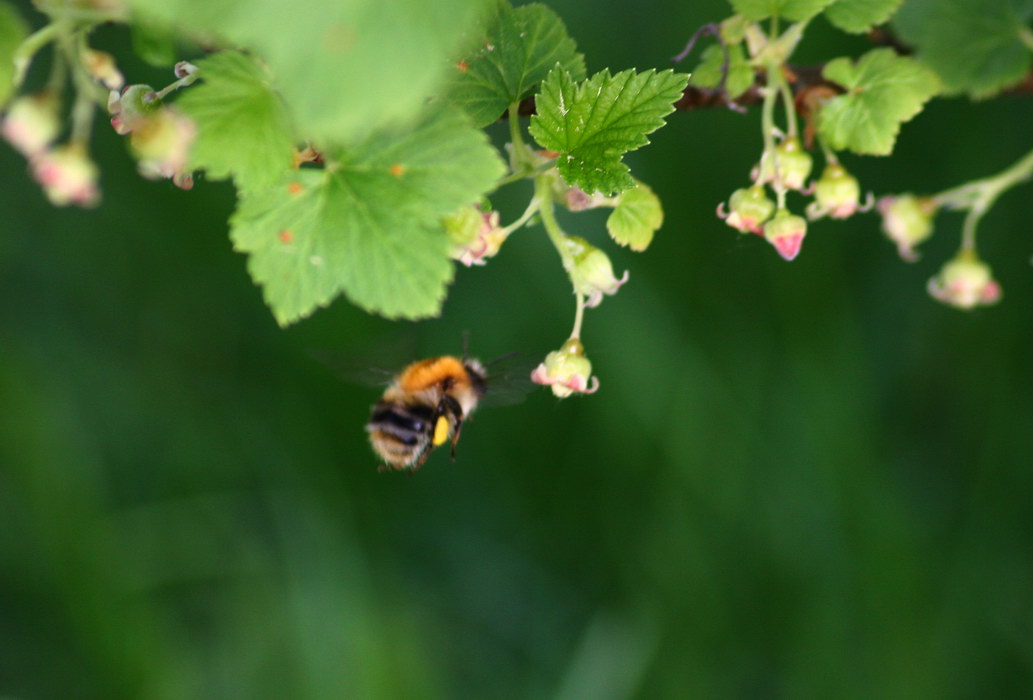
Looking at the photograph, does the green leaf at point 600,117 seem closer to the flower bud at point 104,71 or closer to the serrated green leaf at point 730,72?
the serrated green leaf at point 730,72

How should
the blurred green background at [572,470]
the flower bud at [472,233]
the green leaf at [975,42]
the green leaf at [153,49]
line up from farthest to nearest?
the blurred green background at [572,470], the green leaf at [975,42], the flower bud at [472,233], the green leaf at [153,49]

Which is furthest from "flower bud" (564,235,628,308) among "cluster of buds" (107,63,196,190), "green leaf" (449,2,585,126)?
"cluster of buds" (107,63,196,190)

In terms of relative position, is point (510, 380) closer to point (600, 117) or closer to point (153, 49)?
point (600, 117)

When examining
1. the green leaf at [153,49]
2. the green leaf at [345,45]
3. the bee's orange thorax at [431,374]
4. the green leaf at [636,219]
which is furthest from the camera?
the bee's orange thorax at [431,374]

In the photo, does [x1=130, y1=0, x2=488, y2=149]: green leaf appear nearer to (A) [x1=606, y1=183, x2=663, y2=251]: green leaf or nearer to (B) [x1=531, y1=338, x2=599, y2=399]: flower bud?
(A) [x1=606, y1=183, x2=663, y2=251]: green leaf

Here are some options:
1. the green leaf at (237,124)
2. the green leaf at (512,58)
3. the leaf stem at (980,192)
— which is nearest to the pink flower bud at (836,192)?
the leaf stem at (980,192)

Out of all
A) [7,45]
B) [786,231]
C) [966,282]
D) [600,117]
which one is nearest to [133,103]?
[7,45]
